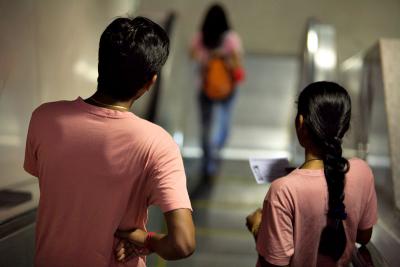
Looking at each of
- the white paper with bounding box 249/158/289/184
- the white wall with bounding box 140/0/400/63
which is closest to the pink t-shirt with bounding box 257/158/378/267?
the white paper with bounding box 249/158/289/184

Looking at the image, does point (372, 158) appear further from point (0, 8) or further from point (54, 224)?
point (0, 8)

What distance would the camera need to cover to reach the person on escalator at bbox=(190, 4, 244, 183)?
497 cm

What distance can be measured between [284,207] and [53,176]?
87cm

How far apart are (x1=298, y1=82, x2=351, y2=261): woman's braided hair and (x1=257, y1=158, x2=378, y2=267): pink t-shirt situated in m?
0.03

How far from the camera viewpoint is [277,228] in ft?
5.17

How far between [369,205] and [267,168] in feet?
1.52

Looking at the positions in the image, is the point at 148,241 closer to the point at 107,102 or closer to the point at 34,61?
the point at 107,102

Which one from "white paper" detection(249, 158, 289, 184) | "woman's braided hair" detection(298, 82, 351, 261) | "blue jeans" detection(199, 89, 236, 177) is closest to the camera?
"woman's braided hair" detection(298, 82, 351, 261)

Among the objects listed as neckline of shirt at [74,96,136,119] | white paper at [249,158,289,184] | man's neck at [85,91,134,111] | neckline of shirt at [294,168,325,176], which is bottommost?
white paper at [249,158,289,184]

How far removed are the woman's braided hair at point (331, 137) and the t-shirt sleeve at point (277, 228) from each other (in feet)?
0.49

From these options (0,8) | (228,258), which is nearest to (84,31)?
(0,8)

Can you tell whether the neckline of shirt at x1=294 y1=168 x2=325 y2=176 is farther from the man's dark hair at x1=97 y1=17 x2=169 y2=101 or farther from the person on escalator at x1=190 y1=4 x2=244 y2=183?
the person on escalator at x1=190 y1=4 x2=244 y2=183

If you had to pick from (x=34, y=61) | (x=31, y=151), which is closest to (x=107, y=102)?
(x=31, y=151)

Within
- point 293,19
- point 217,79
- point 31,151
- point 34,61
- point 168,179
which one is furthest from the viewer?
point 293,19
